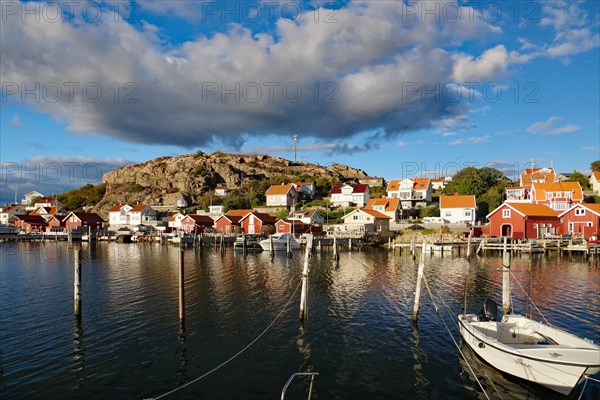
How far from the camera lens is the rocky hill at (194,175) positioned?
14212cm

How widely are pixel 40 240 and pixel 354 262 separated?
81.3 meters

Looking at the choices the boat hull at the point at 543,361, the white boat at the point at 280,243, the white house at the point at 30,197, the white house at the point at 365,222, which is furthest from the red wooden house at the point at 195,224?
the white house at the point at 30,197

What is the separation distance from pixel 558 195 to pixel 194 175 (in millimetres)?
114715

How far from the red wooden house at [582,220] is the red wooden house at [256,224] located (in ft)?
171

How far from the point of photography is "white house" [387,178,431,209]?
10262 centimetres

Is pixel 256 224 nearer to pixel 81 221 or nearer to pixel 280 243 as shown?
pixel 280 243

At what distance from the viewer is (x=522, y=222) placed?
209ft

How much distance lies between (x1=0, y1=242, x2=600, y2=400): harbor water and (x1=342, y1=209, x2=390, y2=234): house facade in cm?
3774

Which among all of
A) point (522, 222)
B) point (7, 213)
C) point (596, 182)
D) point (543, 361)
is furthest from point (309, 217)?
point (7, 213)

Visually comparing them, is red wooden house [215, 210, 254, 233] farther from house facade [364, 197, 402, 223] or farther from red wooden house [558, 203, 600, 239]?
red wooden house [558, 203, 600, 239]

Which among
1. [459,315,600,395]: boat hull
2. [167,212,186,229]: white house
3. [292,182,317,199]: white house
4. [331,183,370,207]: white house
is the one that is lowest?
[459,315,600,395]: boat hull

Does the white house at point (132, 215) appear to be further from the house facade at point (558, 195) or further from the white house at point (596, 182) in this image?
the white house at point (596, 182)

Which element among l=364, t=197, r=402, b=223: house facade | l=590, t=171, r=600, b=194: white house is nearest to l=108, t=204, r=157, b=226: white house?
l=364, t=197, r=402, b=223: house facade

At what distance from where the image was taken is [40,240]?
93688 millimetres
